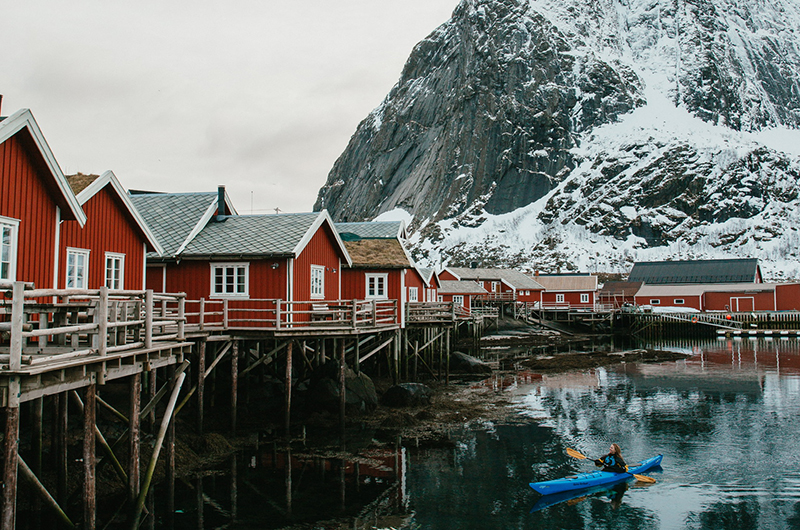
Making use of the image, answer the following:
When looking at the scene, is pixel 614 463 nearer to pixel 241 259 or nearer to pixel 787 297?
pixel 241 259

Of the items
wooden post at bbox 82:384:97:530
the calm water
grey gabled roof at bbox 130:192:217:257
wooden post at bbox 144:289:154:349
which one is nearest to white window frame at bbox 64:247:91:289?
grey gabled roof at bbox 130:192:217:257

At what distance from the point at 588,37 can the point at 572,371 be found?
181m

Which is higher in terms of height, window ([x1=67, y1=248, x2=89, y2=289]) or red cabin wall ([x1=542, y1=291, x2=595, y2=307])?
window ([x1=67, y1=248, x2=89, y2=289])

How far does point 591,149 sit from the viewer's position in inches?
6284

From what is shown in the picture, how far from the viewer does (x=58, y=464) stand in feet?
43.7

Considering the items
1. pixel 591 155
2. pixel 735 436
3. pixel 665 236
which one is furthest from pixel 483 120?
pixel 735 436

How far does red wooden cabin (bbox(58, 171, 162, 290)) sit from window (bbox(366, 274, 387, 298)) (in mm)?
12969

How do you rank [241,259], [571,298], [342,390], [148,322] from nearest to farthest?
[148,322], [342,390], [241,259], [571,298]

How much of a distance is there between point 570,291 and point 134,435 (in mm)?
78474

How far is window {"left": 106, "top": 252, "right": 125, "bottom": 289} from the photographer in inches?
709

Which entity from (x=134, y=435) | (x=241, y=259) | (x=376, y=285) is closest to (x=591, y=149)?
(x=376, y=285)

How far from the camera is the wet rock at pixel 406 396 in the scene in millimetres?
25156

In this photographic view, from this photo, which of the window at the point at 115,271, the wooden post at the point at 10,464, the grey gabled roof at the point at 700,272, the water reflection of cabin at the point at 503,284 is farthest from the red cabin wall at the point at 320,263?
the grey gabled roof at the point at 700,272

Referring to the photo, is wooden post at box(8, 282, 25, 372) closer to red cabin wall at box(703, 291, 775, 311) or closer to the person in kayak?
the person in kayak
